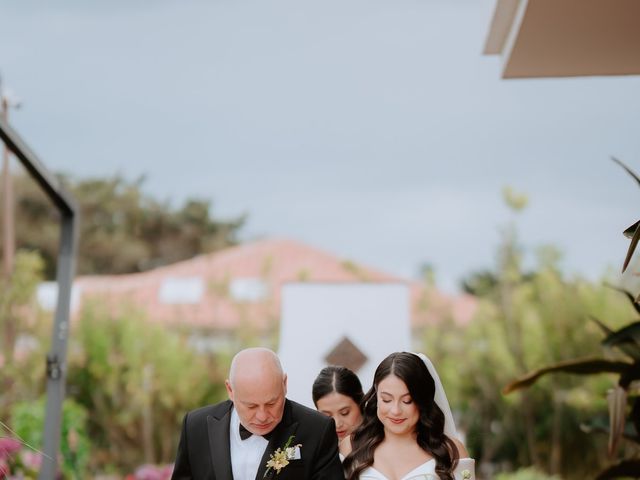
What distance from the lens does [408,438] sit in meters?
2.93

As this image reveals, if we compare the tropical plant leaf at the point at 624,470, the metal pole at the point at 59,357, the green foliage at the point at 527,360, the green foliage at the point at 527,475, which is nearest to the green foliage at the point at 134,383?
the green foliage at the point at 527,360

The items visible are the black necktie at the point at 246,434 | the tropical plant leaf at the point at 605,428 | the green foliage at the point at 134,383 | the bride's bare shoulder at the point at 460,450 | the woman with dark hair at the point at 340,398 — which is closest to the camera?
the black necktie at the point at 246,434

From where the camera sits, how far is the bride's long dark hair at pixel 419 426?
287 centimetres

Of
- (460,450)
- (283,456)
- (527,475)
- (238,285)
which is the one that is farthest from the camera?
(238,285)

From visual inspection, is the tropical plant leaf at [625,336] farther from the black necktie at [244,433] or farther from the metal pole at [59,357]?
the metal pole at [59,357]

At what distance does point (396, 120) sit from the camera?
25469 millimetres

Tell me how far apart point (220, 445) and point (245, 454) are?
8cm

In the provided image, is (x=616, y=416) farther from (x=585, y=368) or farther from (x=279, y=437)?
(x=279, y=437)

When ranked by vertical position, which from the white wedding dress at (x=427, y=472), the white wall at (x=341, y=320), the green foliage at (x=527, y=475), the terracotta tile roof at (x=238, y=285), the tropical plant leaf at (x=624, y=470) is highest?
the terracotta tile roof at (x=238, y=285)

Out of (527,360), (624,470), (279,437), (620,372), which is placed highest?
(527,360)

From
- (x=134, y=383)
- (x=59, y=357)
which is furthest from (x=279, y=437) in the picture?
(x=134, y=383)

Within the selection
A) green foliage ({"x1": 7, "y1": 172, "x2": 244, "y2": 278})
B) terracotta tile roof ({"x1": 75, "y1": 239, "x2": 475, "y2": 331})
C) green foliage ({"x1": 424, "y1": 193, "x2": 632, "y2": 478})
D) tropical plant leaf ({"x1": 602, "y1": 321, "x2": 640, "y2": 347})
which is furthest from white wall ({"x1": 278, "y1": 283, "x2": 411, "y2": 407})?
green foliage ({"x1": 7, "y1": 172, "x2": 244, "y2": 278})

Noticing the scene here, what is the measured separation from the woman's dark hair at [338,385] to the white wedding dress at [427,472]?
83 centimetres

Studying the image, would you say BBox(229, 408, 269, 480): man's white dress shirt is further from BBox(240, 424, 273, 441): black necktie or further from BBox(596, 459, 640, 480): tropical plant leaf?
BBox(596, 459, 640, 480): tropical plant leaf
